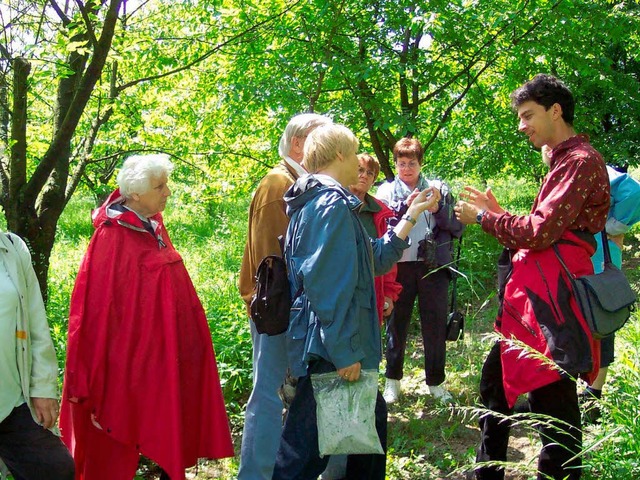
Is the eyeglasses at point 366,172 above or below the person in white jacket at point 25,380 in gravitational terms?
above

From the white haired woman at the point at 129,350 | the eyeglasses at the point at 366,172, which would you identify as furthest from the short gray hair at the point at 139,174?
the eyeglasses at the point at 366,172

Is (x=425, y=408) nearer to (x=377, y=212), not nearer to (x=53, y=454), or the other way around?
(x=377, y=212)

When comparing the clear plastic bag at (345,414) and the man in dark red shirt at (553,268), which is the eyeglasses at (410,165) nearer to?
the man in dark red shirt at (553,268)

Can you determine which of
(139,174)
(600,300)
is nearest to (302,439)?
(600,300)

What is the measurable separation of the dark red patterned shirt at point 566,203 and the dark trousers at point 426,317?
1.77 m

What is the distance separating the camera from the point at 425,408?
4.49 m

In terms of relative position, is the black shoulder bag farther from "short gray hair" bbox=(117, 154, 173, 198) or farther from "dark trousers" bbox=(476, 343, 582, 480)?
"short gray hair" bbox=(117, 154, 173, 198)

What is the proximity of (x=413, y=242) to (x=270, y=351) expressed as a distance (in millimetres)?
1810

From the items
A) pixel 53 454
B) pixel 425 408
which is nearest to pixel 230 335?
pixel 425 408

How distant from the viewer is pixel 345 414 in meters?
2.43

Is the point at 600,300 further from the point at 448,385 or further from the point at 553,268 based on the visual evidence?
the point at 448,385

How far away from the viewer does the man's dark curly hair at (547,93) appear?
2.77 meters

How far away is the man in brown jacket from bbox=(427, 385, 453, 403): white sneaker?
1720 mm

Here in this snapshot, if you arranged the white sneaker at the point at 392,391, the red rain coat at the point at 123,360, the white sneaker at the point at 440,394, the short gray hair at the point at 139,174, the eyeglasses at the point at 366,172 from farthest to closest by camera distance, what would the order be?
the white sneaker at the point at 392,391 → the white sneaker at the point at 440,394 → the eyeglasses at the point at 366,172 → the short gray hair at the point at 139,174 → the red rain coat at the point at 123,360
